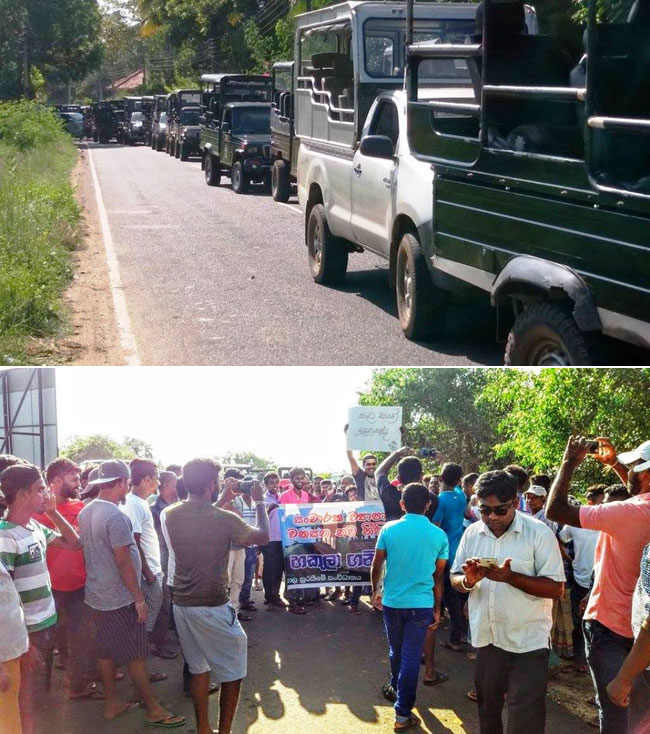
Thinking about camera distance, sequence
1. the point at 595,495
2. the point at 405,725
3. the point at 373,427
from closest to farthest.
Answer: the point at 405,725, the point at 595,495, the point at 373,427

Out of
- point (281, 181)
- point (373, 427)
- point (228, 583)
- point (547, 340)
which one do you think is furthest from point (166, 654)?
point (281, 181)

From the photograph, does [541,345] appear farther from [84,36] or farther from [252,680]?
[84,36]

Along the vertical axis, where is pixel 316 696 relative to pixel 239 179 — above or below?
below

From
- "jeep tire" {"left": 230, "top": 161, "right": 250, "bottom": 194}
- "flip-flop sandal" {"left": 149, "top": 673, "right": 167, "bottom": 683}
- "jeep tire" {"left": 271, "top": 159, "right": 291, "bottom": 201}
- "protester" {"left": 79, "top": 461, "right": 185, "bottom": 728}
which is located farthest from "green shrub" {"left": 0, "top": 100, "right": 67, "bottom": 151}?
"protester" {"left": 79, "top": 461, "right": 185, "bottom": 728}

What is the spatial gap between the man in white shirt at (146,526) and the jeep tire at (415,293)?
109 inches

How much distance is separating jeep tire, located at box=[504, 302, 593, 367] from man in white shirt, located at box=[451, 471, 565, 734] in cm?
118

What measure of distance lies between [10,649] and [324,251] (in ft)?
24.5

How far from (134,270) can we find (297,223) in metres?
5.02

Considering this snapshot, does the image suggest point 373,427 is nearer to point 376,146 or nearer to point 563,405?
point 563,405

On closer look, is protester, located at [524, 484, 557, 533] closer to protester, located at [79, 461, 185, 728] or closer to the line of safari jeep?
the line of safari jeep

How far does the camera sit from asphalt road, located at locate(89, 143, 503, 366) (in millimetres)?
9164

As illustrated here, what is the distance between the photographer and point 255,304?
11.1 metres

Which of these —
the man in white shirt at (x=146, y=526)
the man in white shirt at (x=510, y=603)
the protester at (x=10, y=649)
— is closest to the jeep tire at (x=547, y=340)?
the man in white shirt at (x=510, y=603)

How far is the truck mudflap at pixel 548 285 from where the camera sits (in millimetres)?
5726
